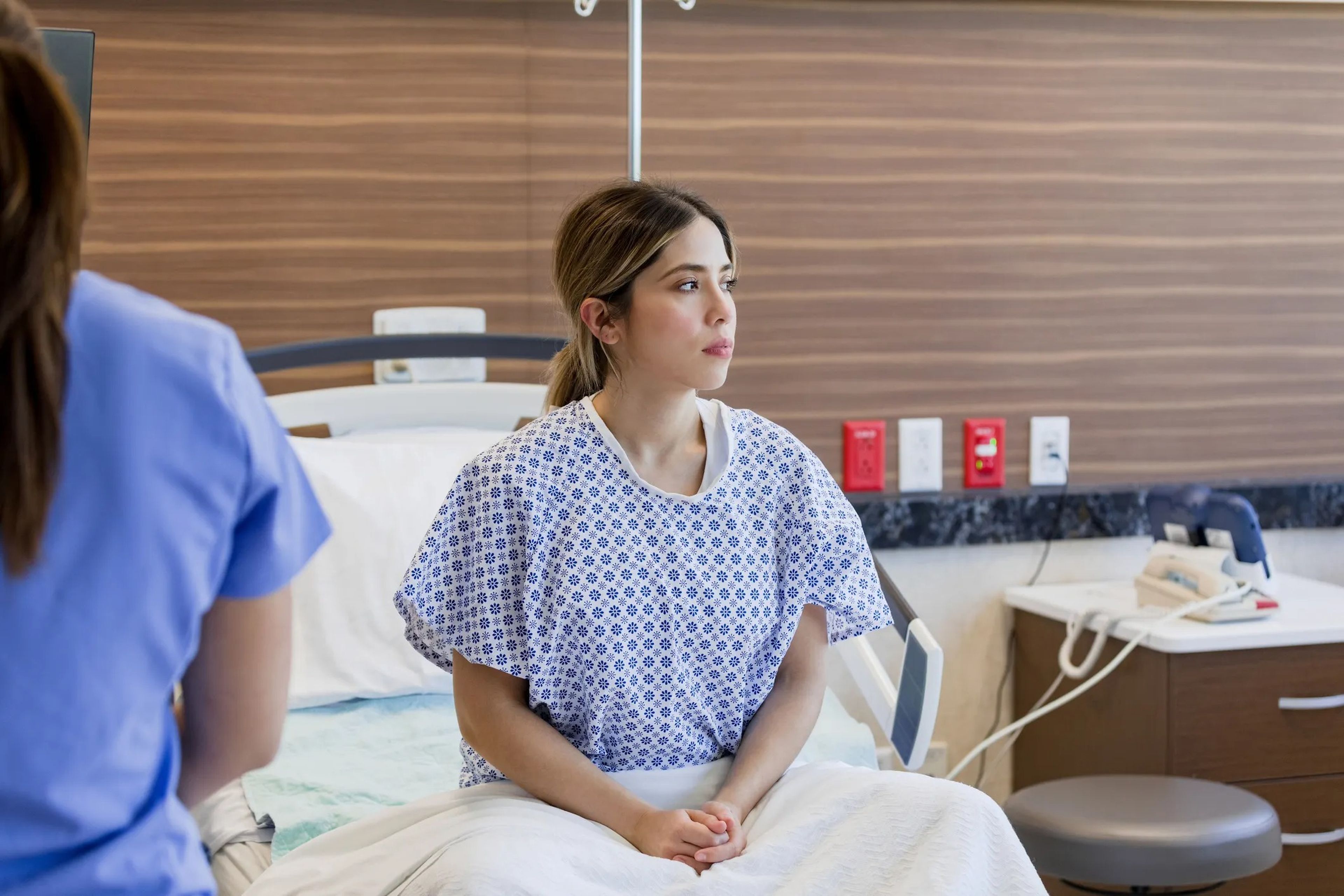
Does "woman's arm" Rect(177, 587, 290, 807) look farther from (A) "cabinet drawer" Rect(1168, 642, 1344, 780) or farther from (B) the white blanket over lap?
(A) "cabinet drawer" Rect(1168, 642, 1344, 780)

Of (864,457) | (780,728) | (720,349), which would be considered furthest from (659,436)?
(864,457)

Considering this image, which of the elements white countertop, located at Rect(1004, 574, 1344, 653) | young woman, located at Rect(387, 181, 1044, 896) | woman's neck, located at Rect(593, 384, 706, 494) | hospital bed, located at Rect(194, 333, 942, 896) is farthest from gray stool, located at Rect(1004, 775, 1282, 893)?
woman's neck, located at Rect(593, 384, 706, 494)

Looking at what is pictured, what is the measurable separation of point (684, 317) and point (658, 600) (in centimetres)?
32

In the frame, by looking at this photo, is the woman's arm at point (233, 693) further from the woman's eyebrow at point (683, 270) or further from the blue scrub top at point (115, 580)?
the woman's eyebrow at point (683, 270)

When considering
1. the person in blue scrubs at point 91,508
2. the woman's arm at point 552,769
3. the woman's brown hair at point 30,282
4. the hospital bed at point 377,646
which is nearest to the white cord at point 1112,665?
the hospital bed at point 377,646

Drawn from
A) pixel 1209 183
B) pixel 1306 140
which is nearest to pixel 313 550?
pixel 1209 183

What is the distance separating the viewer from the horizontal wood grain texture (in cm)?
237

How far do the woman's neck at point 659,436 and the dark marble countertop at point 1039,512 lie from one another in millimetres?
998

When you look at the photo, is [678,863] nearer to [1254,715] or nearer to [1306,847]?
[1254,715]

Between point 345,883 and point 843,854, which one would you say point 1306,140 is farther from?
point 345,883

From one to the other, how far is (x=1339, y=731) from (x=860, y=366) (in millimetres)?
1043

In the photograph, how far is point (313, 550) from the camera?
0.83 meters

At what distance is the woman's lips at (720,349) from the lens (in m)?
1.51

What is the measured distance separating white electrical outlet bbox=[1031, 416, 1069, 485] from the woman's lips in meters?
1.28
